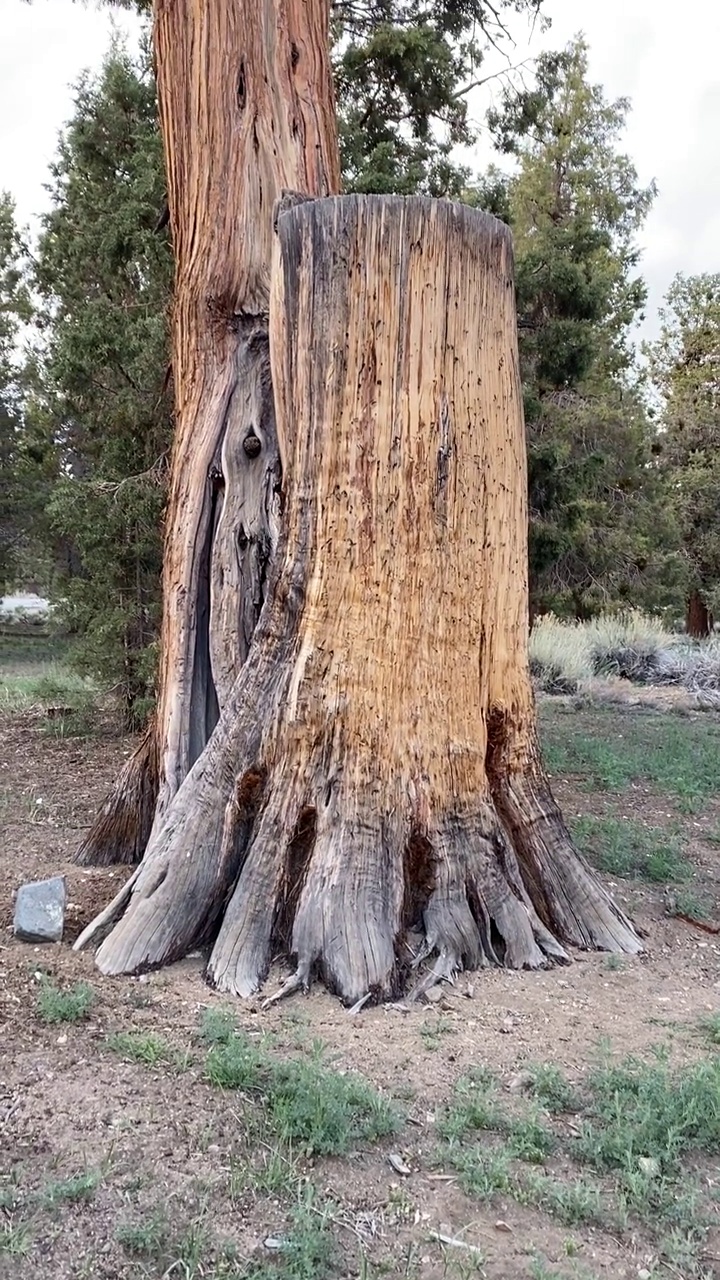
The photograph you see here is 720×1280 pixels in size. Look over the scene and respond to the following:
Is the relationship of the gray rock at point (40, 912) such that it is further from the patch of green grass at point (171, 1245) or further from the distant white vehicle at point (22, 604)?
the distant white vehicle at point (22, 604)

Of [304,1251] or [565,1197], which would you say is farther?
[565,1197]

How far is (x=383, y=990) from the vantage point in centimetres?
323

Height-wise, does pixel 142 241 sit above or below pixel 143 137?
below

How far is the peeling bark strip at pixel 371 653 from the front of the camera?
3.43 meters

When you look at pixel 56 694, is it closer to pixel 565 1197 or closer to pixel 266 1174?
pixel 266 1174

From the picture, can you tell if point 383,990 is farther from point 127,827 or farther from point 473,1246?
point 127,827

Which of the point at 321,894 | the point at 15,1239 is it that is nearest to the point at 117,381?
the point at 321,894

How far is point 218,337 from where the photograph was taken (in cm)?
434

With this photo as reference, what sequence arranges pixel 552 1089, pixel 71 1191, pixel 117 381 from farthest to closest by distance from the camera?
pixel 117 381 → pixel 552 1089 → pixel 71 1191

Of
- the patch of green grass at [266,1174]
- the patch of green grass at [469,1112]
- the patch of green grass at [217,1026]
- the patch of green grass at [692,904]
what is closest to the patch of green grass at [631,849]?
the patch of green grass at [692,904]

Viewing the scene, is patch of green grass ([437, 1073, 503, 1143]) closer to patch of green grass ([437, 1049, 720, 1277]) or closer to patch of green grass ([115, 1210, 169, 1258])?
patch of green grass ([437, 1049, 720, 1277])

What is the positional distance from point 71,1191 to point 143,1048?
0.65 meters

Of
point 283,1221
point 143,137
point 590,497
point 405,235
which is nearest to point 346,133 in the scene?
point 143,137

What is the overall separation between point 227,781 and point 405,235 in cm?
209
